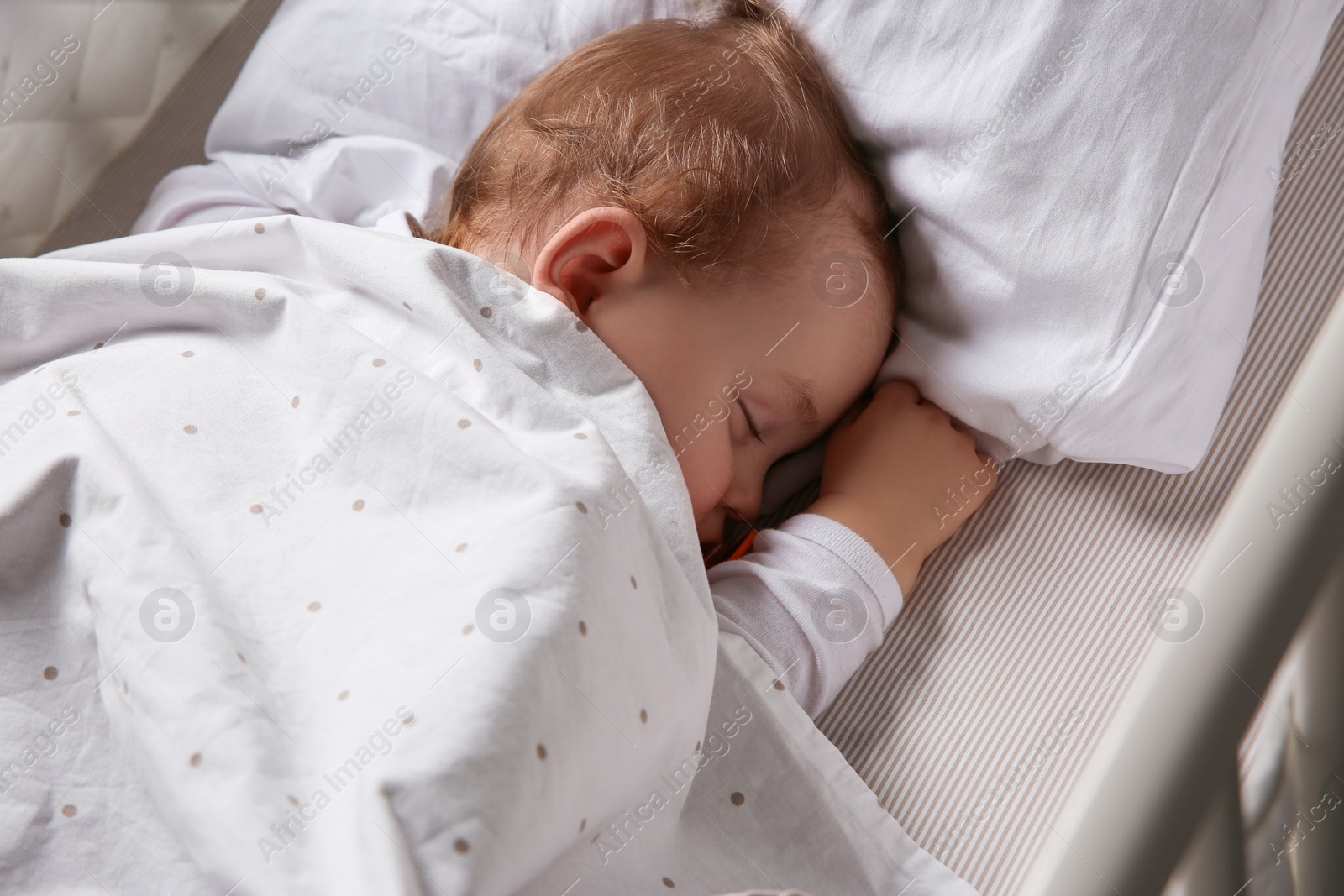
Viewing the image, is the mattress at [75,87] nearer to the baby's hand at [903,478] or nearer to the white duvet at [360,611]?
the white duvet at [360,611]

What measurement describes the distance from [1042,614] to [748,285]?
0.35 metres

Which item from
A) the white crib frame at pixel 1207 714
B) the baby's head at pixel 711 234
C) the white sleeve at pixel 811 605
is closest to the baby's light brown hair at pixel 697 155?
the baby's head at pixel 711 234

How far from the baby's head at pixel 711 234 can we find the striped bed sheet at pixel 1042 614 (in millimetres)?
180

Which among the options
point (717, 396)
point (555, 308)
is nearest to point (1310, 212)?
point (717, 396)

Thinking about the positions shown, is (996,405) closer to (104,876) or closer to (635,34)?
(635,34)

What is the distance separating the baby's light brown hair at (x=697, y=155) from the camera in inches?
28.7

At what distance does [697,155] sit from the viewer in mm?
736

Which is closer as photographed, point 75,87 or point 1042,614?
Answer: point 1042,614

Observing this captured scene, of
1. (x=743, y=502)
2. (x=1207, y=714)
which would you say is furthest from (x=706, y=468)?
(x=1207, y=714)

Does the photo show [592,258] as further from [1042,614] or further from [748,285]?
[1042,614]

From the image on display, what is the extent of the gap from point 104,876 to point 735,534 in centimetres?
52

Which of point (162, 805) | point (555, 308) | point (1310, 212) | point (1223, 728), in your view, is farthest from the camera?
point (1310, 212)

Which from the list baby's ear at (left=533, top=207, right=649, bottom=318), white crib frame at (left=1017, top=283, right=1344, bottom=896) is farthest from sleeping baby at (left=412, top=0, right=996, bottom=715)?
white crib frame at (left=1017, top=283, right=1344, bottom=896)

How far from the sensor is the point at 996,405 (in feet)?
2.52
